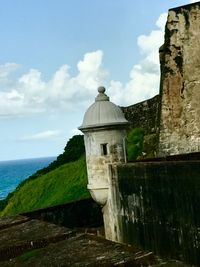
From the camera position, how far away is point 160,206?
7602mm

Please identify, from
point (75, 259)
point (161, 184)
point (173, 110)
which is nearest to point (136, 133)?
point (173, 110)

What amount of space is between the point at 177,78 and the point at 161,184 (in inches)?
336

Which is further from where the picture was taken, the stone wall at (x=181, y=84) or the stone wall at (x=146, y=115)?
the stone wall at (x=146, y=115)

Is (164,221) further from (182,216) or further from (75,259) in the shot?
(75,259)

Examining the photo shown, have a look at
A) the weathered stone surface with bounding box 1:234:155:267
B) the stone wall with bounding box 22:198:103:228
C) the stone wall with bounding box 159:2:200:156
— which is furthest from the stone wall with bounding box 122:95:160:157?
the weathered stone surface with bounding box 1:234:155:267

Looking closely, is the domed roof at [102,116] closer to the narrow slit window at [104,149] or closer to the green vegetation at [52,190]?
the narrow slit window at [104,149]

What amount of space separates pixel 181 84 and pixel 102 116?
6.15m

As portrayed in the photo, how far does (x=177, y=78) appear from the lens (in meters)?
15.6

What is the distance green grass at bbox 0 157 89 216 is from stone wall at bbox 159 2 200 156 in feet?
13.4

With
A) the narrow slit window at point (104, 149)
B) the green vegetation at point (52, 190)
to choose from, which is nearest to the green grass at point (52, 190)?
the green vegetation at point (52, 190)

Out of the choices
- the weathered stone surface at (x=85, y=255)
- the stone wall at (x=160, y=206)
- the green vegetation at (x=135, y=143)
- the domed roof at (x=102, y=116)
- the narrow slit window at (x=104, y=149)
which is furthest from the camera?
the green vegetation at (x=135, y=143)

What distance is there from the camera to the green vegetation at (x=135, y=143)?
19.6 m

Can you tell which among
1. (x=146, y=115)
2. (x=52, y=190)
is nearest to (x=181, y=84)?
(x=146, y=115)

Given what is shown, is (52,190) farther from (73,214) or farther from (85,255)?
(85,255)
